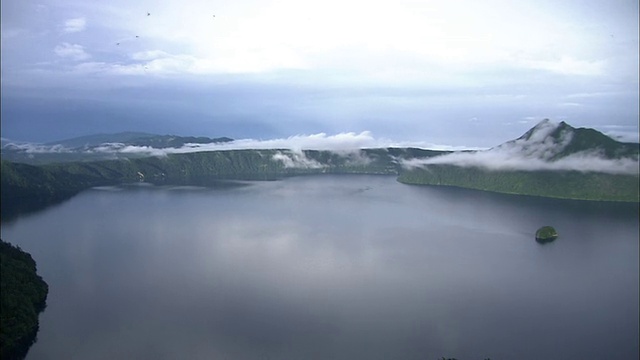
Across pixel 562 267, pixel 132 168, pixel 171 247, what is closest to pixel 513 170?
pixel 562 267

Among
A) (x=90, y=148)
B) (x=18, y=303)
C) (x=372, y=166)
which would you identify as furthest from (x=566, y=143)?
(x=90, y=148)

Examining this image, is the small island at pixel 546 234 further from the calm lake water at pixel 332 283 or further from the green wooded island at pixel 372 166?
the green wooded island at pixel 372 166

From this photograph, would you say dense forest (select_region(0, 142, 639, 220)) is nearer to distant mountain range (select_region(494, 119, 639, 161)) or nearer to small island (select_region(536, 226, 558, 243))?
distant mountain range (select_region(494, 119, 639, 161))

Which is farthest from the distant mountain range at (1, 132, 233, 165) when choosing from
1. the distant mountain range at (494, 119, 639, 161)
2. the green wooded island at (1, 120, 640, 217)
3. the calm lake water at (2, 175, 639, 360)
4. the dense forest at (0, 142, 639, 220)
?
the distant mountain range at (494, 119, 639, 161)

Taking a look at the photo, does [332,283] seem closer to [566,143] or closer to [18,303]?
[18,303]

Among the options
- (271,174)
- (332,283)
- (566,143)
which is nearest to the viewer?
(332,283)
